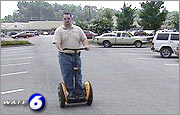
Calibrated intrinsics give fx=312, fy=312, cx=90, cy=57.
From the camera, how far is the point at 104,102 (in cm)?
678

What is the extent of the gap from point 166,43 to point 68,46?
41.3 ft

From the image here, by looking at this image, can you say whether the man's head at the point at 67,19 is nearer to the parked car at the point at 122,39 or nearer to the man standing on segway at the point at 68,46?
the man standing on segway at the point at 68,46

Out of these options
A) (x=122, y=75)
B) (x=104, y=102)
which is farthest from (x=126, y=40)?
(x=104, y=102)

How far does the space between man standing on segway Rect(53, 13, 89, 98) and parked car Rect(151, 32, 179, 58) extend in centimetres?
1229

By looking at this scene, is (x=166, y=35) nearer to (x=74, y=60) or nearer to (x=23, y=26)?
(x=74, y=60)

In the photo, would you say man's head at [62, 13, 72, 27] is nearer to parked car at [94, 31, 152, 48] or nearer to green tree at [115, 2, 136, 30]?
parked car at [94, 31, 152, 48]

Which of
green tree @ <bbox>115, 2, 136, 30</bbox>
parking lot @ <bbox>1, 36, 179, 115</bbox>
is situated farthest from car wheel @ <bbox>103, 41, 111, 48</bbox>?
parking lot @ <bbox>1, 36, 179, 115</bbox>

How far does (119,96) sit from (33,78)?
13.1ft

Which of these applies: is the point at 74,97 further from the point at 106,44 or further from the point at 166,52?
the point at 106,44

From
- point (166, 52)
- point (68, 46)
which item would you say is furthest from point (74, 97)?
point (166, 52)

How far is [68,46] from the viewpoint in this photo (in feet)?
20.9

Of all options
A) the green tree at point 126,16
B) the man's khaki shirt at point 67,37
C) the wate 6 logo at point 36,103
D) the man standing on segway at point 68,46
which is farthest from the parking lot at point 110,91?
the green tree at point 126,16

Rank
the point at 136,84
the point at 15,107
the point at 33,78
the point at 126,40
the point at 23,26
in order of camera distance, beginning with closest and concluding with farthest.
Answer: the point at 15,107 → the point at 136,84 → the point at 33,78 → the point at 126,40 → the point at 23,26

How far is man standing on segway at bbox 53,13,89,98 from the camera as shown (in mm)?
6316
